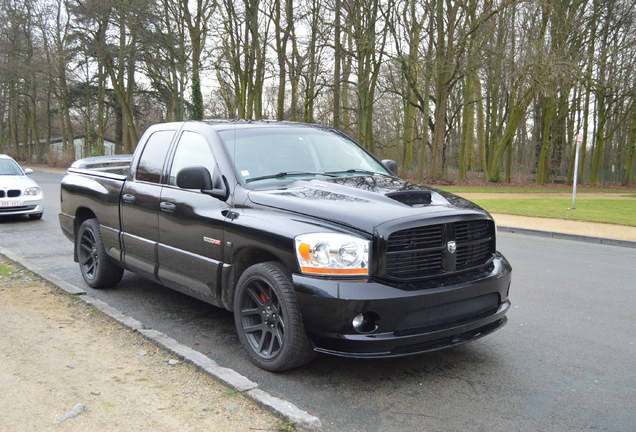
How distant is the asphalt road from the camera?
354cm

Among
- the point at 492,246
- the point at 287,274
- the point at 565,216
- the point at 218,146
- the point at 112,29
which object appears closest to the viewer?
the point at 287,274

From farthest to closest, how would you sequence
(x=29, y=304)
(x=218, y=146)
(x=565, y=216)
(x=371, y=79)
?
1. (x=371, y=79)
2. (x=565, y=216)
3. (x=29, y=304)
4. (x=218, y=146)

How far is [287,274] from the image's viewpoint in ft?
13.2

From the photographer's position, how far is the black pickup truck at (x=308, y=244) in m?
3.74

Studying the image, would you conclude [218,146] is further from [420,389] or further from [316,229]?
[420,389]

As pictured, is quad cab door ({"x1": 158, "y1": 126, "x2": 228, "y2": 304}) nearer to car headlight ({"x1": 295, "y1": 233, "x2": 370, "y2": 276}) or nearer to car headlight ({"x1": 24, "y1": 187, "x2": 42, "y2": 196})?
car headlight ({"x1": 295, "y1": 233, "x2": 370, "y2": 276})

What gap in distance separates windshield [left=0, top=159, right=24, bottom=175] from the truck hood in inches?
450

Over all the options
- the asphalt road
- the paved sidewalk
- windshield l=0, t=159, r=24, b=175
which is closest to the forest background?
the paved sidewalk

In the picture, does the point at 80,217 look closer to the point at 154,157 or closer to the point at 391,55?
the point at 154,157

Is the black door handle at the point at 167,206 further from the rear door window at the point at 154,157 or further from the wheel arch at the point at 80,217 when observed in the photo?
the wheel arch at the point at 80,217

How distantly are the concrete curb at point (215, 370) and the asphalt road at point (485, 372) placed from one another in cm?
17

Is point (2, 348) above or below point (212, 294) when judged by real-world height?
below

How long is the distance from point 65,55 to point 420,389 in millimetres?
38253

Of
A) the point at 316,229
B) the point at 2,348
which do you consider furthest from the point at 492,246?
the point at 2,348
